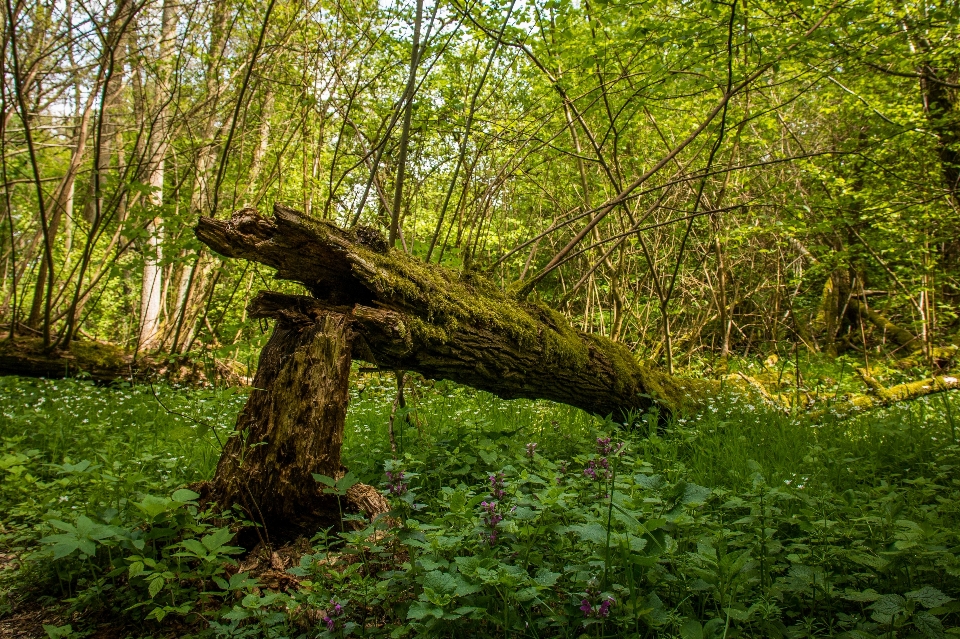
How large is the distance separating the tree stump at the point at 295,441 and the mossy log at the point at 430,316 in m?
0.19

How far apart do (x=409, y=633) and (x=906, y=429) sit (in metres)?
3.27

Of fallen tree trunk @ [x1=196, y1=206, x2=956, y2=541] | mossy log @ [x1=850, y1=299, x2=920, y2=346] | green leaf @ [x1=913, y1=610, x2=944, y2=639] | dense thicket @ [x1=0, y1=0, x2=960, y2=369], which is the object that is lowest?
green leaf @ [x1=913, y1=610, x2=944, y2=639]

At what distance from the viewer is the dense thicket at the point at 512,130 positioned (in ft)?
13.1

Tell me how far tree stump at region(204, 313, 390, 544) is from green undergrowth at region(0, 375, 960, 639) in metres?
0.12

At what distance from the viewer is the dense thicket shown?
398 cm

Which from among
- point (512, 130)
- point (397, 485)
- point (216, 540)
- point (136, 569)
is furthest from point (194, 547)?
point (512, 130)

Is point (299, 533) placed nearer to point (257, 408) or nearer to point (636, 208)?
point (257, 408)

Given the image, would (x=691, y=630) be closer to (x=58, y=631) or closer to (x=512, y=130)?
(x=58, y=631)

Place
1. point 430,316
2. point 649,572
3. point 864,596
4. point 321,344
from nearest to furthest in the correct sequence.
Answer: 1. point 864,596
2. point 649,572
3. point 321,344
4. point 430,316

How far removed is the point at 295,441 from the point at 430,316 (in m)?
0.93

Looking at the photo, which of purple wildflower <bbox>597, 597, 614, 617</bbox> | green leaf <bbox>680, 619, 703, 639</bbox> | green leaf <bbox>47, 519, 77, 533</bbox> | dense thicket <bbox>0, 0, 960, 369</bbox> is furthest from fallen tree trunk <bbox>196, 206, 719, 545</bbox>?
green leaf <bbox>680, 619, 703, 639</bbox>

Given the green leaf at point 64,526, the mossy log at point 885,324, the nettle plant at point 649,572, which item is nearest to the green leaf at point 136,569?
the green leaf at point 64,526

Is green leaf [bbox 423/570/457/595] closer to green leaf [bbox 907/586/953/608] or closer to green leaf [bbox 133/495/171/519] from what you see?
green leaf [bbox 133/495/171/519]

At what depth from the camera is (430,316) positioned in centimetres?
285
